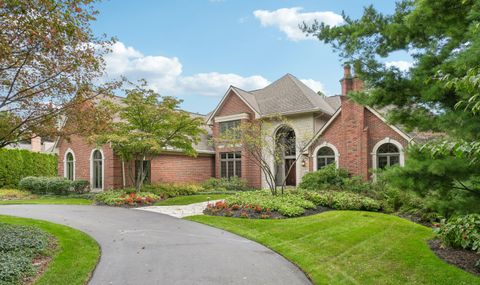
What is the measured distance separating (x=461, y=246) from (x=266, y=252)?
3.90m

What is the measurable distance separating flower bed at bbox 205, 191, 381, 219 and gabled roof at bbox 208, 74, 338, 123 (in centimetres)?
774

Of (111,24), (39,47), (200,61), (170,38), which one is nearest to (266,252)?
(39,47)

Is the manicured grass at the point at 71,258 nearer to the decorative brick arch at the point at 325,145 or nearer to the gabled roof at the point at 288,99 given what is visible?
the decorative brick arch at the point at 325,145

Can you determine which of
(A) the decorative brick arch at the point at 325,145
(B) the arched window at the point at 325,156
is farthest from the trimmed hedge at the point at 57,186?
(B) the arched window at the point at 325,156

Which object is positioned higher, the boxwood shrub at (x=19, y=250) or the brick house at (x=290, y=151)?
the brick house at (x=290, y=151)

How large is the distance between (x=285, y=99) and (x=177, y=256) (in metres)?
16.8

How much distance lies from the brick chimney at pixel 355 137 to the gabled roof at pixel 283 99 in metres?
2.65

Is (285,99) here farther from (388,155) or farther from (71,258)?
(71,258)

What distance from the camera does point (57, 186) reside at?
19.9 meters

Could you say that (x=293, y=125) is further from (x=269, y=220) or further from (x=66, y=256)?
(x=66, y=256)

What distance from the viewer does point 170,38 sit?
45.9 feet

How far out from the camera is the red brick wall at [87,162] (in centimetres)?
1947

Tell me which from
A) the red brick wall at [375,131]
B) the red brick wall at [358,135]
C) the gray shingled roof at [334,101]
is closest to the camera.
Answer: the red brick wall at [375,131]

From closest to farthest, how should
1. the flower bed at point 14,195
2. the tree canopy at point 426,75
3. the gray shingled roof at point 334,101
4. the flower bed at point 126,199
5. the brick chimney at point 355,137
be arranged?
the tree canopy at point 426,75 < the flower bed at point 126,199 < the brick chimney at point 355,137 < the flower bed at point 14,195 < the gray shingled roof at point 334,101
